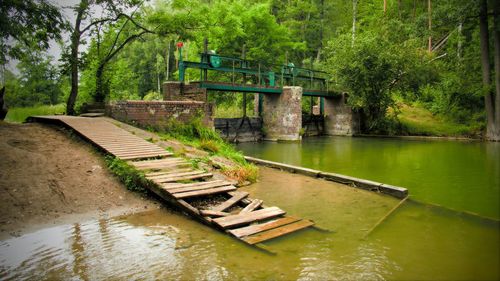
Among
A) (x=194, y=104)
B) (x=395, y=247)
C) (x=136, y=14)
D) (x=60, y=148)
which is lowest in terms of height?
(x=395, y=247)

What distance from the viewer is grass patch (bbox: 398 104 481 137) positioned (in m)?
20.9

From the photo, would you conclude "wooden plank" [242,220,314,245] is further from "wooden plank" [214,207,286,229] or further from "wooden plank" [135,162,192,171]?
"wooden plank" [135,162,192,171]

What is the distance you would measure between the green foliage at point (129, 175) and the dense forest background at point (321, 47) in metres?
3.10

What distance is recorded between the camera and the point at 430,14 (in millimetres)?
19781

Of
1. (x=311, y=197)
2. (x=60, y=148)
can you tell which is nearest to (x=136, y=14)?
(x=60, y=148)

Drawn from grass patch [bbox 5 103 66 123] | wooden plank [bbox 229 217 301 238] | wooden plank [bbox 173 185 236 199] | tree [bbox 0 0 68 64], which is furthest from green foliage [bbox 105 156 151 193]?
grass patch [bbox 5 103 66 123]

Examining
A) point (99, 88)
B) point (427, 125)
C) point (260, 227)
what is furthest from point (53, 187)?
point (427, 125)

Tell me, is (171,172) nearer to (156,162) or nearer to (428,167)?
(156,162)

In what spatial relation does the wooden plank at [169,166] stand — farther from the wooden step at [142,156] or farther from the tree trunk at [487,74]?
the tree trunk at [487,74]

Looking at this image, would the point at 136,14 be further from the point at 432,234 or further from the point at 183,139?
the point at 432,234

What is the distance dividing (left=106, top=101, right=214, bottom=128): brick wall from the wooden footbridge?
2050 mm

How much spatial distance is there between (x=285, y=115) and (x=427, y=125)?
9.01 m

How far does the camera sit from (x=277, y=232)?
5.16 metres

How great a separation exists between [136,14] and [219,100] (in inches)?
495
